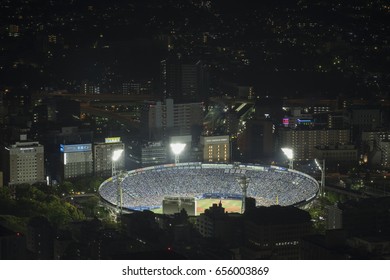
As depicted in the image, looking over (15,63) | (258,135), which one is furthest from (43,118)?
(258,135)

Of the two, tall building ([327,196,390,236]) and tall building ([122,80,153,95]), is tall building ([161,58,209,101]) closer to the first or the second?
tall building ([122,80,153,95])

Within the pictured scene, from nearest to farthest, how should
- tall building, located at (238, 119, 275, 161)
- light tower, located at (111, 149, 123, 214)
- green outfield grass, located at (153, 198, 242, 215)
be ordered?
light tower, located at (111, 149, 123, 214) → green outfield grass, located at (153, 198, 242, 215) → tall building, located at (238, 119, 275, 161)

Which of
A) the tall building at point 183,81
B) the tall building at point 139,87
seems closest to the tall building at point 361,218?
the tall building at point 183,81

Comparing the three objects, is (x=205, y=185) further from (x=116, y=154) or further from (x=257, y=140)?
(x=257, y=140)

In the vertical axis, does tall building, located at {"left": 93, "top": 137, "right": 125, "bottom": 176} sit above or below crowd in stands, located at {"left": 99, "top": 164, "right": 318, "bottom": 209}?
above

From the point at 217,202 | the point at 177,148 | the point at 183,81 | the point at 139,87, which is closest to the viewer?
the point at 217,202

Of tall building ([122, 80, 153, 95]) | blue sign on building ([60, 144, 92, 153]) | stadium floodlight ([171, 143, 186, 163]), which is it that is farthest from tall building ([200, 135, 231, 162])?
tall building ([122, 80, 153, 95])

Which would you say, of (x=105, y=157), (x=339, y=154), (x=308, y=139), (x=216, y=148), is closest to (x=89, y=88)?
(x=216, y=148)

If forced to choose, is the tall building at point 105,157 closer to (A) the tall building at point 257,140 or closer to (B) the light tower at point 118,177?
(B) the light tower at point 118,177
